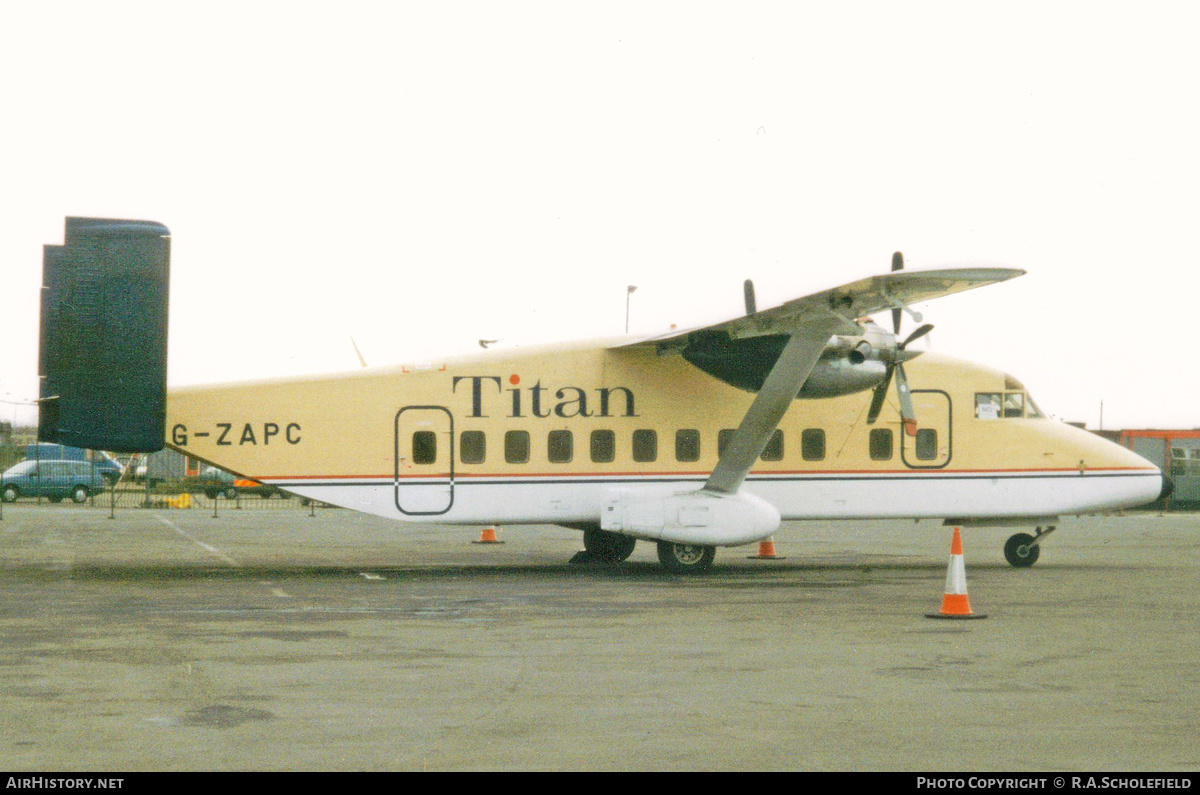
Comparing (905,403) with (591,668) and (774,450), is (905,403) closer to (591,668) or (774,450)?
(774,450)

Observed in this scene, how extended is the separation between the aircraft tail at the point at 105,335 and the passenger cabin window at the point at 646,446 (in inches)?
260

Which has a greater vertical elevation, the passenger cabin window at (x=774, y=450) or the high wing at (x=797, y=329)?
the high wing at (x=797, y=329)

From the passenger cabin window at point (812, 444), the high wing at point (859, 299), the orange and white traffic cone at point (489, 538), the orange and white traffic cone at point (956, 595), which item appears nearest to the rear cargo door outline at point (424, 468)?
the high wing at point (859, 299)

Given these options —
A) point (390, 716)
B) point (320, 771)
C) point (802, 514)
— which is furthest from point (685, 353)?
point (320, 771)

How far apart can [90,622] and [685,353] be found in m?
9.20

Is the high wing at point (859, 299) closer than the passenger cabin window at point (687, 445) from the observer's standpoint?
Yes

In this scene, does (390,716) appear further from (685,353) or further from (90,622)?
(685,353)

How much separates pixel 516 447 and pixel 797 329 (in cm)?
437

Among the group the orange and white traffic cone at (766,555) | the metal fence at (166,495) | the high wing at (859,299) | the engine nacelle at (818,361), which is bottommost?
the metal fence at (166,495)

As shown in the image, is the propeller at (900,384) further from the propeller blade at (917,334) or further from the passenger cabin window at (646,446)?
the passenger cabin window at (646,446)

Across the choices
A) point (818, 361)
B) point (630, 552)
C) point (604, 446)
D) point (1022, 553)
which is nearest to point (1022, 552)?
point (1022, 553)

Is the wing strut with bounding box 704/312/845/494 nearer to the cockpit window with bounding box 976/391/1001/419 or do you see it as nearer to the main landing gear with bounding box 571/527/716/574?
the main landing gear with bounding box 571/527/716/574

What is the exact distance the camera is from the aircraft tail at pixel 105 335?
51.9 feet

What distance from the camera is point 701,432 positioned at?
1836 cm
